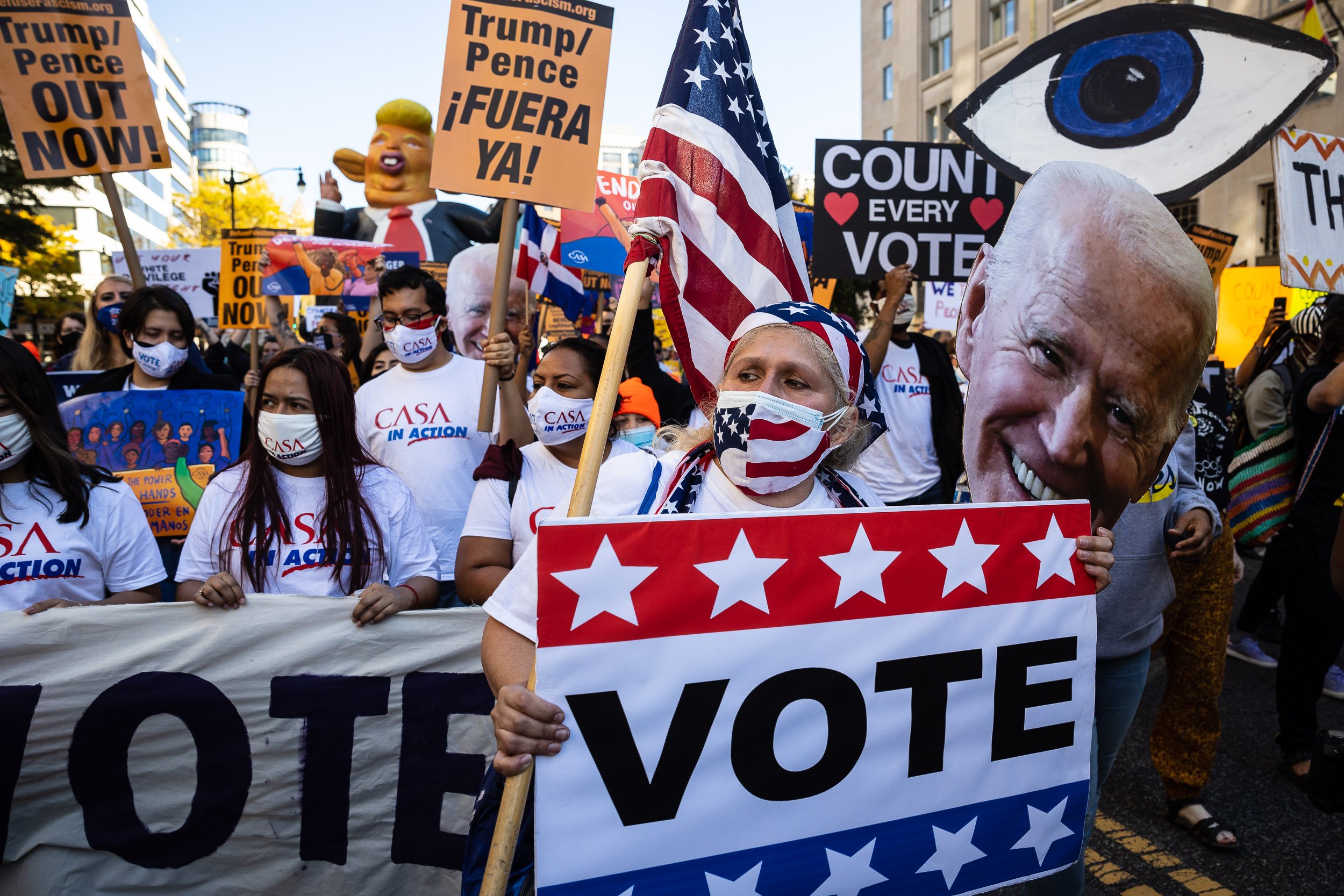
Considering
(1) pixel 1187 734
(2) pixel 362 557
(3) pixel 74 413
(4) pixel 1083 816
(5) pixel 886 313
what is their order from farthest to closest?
(5) pixel 886 313 < (3) pixel 74 413 < (1) pixel 1187 734 < (2) pixel 362 557 < (4) pixel 1083 816

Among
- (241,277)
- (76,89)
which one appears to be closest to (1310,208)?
(76,89)

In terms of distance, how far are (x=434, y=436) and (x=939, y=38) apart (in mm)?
38412

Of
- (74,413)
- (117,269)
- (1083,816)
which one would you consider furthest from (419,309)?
(117,269)

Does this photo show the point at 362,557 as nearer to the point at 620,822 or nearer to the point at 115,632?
the point at 115,632

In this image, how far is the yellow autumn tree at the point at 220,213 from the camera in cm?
4066

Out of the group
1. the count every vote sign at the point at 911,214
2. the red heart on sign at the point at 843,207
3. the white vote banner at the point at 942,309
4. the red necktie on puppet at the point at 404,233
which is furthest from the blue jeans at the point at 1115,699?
the red necktie on puppet at the point at 404,233

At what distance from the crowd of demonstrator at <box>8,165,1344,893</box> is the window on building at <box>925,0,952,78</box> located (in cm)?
3619

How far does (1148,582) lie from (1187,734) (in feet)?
3.53

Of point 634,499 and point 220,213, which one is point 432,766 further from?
point 220,213

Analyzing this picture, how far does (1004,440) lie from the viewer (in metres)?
2.46

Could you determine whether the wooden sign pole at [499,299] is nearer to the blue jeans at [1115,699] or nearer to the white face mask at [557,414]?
the white face mask at [557,414]

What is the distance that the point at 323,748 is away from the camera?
Result: 2641 mm

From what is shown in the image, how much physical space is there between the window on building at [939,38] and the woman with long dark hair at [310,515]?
123 ft

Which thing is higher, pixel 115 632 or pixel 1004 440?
pixel 1004 440
